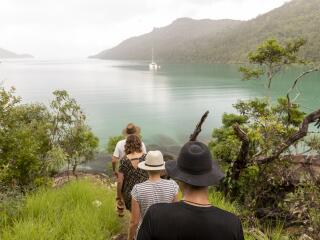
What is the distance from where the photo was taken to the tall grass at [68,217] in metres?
4.50

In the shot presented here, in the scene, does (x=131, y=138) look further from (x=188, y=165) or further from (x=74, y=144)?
(x=74, y=144)

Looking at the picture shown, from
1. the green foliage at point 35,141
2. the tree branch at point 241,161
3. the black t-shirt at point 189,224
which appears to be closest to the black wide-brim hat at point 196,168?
the black t-shirt at point 189,224

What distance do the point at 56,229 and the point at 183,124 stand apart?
33.8 meters

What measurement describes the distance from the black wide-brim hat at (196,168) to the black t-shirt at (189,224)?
167mm

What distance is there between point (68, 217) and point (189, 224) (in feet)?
10.9

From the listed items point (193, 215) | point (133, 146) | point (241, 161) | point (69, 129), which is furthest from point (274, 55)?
point (193, 215)

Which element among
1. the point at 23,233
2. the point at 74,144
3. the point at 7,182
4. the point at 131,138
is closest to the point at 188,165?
the point at 131,138

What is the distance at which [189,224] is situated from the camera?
2.18 metres

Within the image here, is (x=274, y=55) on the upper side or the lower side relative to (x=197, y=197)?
upper

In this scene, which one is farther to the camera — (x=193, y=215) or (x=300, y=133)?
(x=300, y=133)

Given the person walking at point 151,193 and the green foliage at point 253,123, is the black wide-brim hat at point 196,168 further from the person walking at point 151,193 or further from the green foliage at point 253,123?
the green foliage at point 253,123

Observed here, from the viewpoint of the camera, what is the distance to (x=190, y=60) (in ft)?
614

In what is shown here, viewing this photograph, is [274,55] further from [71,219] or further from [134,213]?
[134,213]

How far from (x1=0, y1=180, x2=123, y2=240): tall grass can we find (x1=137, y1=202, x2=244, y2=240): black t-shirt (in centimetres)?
257
